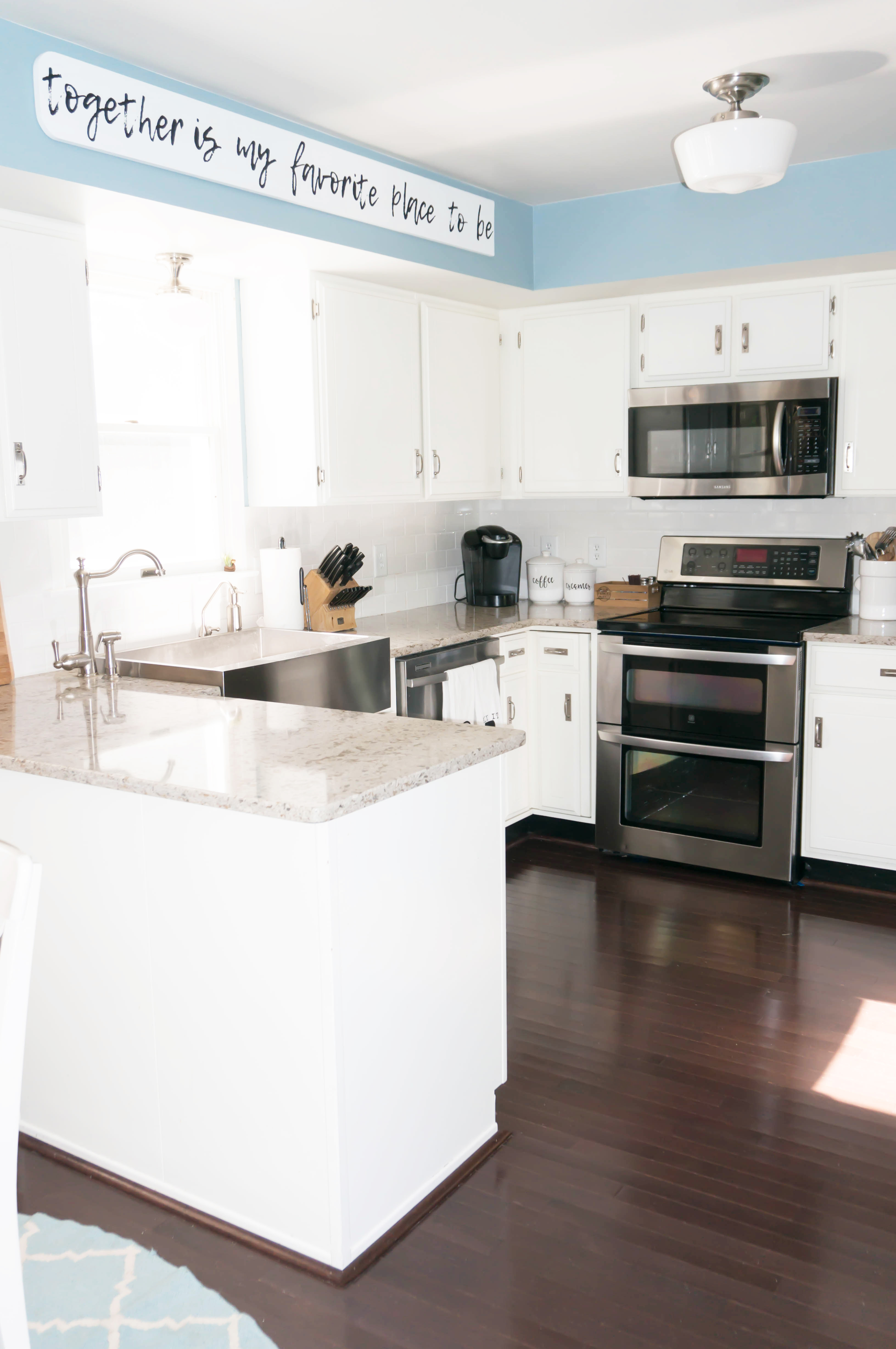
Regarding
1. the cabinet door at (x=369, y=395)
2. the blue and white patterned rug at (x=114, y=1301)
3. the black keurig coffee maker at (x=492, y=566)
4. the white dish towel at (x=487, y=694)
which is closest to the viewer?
the blue and white patterned rug at (x=114, y=1301)

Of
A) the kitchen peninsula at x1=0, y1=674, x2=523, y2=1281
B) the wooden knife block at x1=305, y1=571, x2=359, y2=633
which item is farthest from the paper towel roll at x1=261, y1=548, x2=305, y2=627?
the kitchen peninsula at x1=0, y1=674, x2=523, y2=1281

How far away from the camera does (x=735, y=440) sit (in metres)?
4.07

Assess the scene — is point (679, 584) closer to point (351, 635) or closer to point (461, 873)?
point (351, 635)

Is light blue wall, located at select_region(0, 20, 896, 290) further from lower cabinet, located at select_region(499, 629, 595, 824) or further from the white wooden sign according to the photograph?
lower cabinet, located at select_region(499, 629, 595, 824)

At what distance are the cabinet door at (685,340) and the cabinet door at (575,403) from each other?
91 mm

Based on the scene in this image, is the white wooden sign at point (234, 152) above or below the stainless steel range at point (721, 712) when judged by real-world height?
above

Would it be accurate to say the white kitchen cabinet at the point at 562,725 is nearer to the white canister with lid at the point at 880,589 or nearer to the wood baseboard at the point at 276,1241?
the white canister with lid at the point at 880,589

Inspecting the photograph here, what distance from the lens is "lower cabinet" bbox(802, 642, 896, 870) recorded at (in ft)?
12.0

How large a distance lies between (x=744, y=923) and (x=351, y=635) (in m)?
1.61

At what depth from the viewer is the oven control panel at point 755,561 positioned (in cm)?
420

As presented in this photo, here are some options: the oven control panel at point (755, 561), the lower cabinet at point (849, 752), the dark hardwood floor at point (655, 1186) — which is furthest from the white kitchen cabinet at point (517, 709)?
the lower cabinet at point (849, 752)

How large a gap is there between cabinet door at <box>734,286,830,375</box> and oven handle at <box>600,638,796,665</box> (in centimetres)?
105

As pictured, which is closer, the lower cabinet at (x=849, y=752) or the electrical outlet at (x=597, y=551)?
the lower cabinet at (x=849, y=752)

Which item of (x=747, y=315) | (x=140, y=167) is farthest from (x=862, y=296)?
(x=140, y=167)
